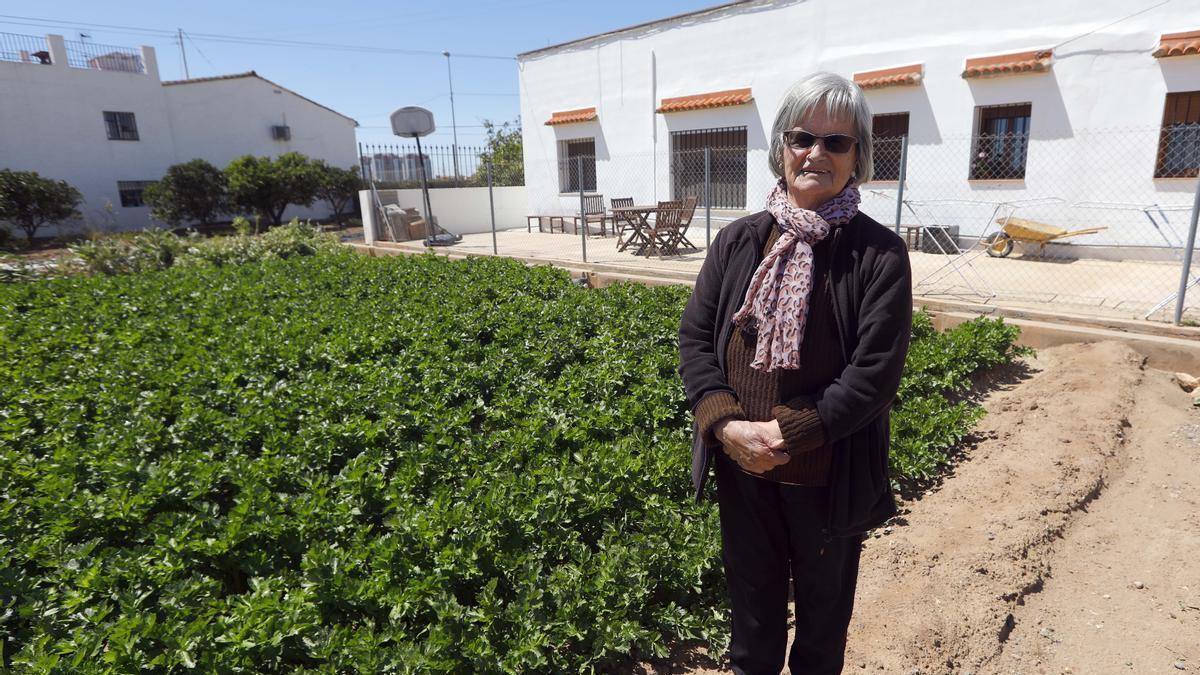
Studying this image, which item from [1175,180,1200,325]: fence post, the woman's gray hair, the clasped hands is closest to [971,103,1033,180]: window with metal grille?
[1175,180,1200,325]: fence post

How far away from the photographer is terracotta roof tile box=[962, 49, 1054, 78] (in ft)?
32.6

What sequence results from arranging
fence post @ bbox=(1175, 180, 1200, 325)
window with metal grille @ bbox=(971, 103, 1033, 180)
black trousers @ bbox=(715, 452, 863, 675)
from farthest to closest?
window with metal grille @ bbox=(971, 103, 1033, 180) → fence post @ bbox=(1175, 180, 1200, 325) → black trousers @ bbox=(715, 452, 863, 675)

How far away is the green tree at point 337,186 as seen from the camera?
24.9 meters

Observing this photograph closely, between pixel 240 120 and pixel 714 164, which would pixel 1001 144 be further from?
pixel 240 120

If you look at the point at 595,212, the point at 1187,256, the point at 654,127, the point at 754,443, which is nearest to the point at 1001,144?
the point at 1187,256

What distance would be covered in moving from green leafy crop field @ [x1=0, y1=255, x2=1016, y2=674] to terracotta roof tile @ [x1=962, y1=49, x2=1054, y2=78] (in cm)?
656

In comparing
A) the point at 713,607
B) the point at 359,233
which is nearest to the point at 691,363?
the point at 713,607

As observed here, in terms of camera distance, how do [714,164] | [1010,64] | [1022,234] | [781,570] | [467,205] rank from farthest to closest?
1. [467,205]
2. [714,164]
3. [1010,64]
4. [1022,234]
5. [781,570]

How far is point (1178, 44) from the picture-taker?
8.87 meters

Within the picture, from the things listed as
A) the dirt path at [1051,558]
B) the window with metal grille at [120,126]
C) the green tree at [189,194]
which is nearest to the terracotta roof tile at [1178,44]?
the dirt path at [1051,558]

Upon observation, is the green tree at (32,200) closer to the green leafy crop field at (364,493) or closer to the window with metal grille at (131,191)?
the window with metal grille at (131,191)

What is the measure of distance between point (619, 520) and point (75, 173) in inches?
1057

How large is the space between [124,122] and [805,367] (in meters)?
29.0

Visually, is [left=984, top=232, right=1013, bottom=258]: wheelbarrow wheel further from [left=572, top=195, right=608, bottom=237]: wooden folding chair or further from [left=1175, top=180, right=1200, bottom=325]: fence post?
[left=572, top=195, right=608, bottom=237]: wooden folding chair
